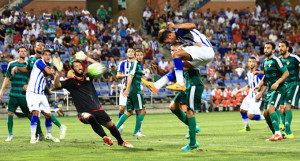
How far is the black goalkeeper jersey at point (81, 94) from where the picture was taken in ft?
32.9

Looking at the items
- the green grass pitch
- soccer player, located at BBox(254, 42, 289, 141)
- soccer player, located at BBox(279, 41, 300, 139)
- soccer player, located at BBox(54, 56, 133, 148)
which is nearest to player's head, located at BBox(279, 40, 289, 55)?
soccer player, located at BBox(279, 41, 300, 139)

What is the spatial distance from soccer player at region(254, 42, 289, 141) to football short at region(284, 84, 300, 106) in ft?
2.36

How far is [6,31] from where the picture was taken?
27828 mm

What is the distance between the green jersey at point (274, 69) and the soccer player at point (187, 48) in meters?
2.68

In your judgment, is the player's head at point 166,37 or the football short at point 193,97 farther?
the football short at point 193,97

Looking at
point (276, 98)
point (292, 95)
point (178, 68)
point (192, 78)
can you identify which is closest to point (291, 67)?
point (292, 95)

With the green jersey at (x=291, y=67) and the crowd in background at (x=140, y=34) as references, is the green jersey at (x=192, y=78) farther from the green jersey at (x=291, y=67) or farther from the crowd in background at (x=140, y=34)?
the crowd in background at (x=140, y=34)

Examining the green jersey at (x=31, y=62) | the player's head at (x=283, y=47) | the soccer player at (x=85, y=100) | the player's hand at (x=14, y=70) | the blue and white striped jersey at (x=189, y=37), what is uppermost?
the blue and white striped jersey at (x=189, y=37)

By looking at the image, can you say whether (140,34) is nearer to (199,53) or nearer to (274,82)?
(274,82)

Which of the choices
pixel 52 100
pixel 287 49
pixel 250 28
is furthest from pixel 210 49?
pixel 250 28

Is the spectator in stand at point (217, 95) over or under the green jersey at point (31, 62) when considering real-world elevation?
under

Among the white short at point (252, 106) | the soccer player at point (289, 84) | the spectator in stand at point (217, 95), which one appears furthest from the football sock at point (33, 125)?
the spectator in stand at point (217, 95)

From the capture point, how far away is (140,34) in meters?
33.4

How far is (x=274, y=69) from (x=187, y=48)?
307 cm
